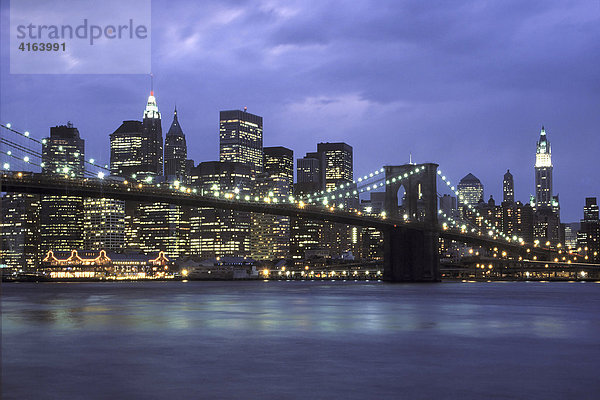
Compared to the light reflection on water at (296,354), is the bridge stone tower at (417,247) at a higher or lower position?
higher

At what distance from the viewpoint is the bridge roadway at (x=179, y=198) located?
59.4 metres

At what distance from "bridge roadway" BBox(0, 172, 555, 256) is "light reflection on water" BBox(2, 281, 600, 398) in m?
A: 25.8

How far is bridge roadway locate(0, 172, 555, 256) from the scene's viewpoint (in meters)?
59.4

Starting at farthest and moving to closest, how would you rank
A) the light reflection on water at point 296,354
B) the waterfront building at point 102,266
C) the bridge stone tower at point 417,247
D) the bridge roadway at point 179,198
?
the waterfront building at point 102,266, the bridge stone tower at point 417,247, the bridge roadway at point 179,198, the light reflection on water at point 296,354

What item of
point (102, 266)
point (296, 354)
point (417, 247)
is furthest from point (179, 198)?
point (102, 266)

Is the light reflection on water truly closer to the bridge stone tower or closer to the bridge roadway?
the bridge roadway

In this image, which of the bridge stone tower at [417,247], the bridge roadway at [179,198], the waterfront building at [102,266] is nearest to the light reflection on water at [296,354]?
the bridge roadway at [179,198]

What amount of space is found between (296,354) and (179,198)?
4922cm

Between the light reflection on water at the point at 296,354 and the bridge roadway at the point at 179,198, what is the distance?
84.6 ft

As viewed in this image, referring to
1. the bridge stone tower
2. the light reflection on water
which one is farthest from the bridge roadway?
the light reflection on water

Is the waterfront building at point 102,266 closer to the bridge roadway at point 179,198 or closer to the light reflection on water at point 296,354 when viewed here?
the bridge roadway at point 179,198

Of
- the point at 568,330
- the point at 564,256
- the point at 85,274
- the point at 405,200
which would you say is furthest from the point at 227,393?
the point at 85,274

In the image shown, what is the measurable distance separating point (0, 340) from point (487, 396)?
15.8 m

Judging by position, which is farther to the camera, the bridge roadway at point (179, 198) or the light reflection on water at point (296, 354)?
the bridge roadway at point (179, 198)
